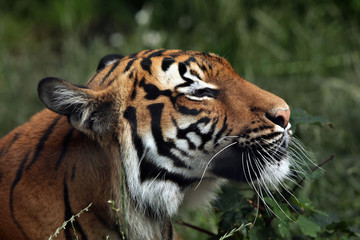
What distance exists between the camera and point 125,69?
220 centimetres

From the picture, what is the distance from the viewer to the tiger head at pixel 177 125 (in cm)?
208

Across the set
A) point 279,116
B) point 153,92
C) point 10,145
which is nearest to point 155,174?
point 153,92

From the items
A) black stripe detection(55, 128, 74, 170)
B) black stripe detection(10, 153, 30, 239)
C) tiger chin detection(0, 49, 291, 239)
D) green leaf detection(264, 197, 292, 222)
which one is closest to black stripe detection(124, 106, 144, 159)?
tiger chin detection(0, 49, 291, 239)

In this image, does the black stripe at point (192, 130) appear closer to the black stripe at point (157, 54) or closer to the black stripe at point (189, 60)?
the black stripe at point (189, 60)

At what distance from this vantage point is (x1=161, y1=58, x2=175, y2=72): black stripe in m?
2.14

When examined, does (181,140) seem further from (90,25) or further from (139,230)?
(90,25)

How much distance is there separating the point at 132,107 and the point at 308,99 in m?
2.95

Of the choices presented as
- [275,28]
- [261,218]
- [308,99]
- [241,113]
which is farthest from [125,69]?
[275,28]

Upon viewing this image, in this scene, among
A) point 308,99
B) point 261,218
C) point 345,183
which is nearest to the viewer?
point 261,218

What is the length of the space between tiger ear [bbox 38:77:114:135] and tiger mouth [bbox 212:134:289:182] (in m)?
0.49

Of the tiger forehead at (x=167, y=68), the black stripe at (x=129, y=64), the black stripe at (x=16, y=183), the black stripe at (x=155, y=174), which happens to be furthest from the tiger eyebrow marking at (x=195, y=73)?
the black stripe at (x=16, y=183)

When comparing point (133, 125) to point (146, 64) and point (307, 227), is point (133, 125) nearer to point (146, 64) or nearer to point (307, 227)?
point (146, 64)

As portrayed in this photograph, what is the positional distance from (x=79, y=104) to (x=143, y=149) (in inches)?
12.4

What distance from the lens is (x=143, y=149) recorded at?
2.10 m
